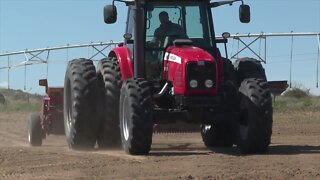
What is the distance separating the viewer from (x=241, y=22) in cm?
1398

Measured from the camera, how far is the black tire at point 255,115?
12.3 metres

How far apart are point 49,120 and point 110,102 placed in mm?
4198

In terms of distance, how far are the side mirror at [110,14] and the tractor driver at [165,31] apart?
0.84 meters

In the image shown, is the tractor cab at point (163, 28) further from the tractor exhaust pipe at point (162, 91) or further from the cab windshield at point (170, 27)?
the tractor exhaust pipe at point (162, 91)

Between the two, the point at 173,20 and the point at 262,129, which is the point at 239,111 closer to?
the point at 262,129

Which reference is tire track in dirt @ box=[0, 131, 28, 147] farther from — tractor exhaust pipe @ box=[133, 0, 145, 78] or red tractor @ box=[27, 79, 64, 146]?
tractor exhaust pipe @ box=[133, 0, 145, 78]

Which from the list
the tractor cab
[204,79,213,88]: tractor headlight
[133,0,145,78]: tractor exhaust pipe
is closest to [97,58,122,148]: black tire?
the tractor cab

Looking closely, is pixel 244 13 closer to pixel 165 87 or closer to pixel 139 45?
pixel 139 45

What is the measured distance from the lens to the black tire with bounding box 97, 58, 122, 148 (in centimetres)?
1384

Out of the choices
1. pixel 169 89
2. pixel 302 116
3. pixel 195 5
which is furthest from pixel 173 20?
pixel 302 116

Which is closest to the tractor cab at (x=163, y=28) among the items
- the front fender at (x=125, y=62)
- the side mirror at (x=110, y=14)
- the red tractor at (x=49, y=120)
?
the side mirror at (x=110, y=14)

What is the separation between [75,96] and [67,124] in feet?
4.85

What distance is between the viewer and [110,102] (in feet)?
45.4

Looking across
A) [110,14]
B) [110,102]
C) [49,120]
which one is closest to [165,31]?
[110,14]
